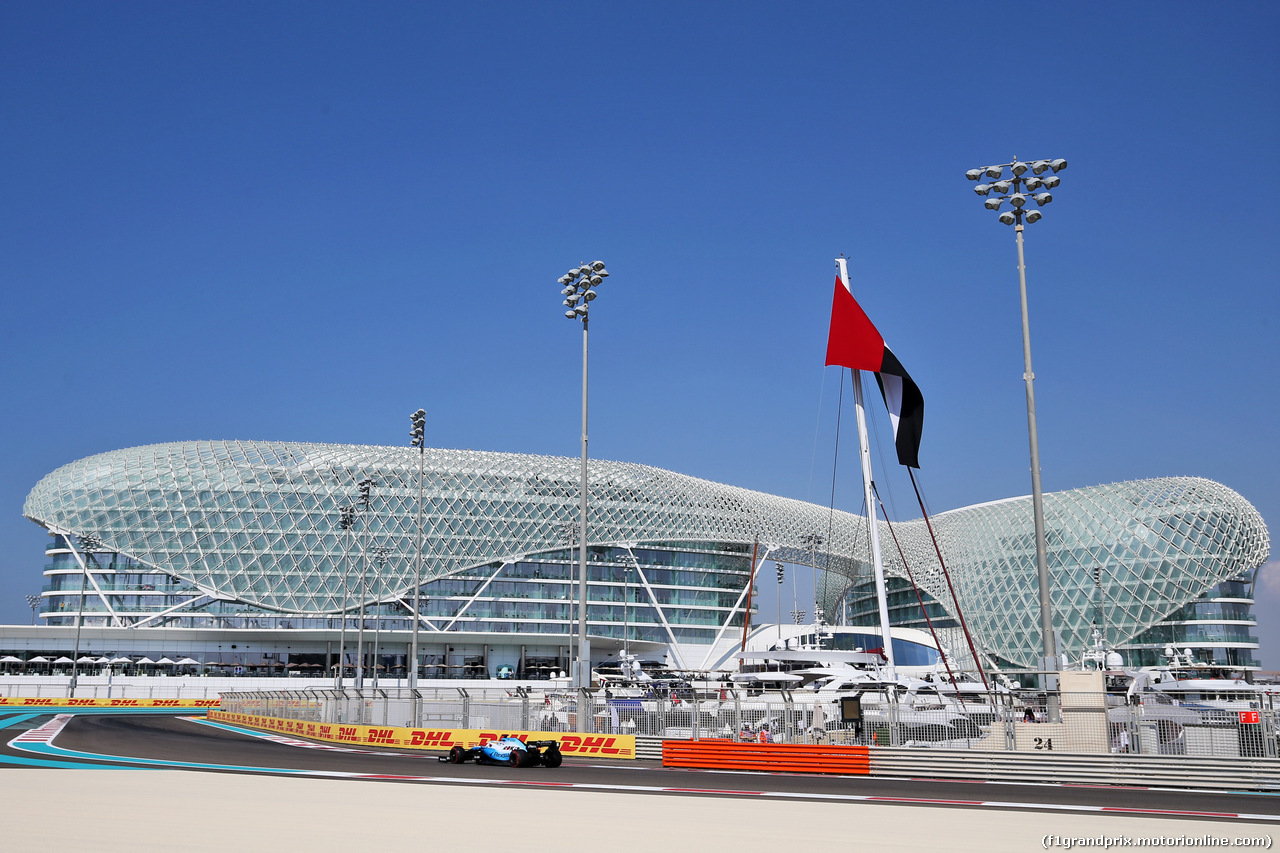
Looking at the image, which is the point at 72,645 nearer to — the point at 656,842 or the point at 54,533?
the point at 54,533

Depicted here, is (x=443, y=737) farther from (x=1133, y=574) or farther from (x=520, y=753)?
(x=1133, y=574)

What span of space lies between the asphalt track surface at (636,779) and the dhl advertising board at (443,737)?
79 cm

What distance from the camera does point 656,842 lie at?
12016mm

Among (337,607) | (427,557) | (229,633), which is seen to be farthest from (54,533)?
(427,557)

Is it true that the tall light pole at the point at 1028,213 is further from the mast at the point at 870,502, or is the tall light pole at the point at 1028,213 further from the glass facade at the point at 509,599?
the glass facade at the point at 509,599

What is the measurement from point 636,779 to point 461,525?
78.0m

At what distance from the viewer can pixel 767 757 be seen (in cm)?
2395

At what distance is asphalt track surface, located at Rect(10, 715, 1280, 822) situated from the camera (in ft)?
56.1

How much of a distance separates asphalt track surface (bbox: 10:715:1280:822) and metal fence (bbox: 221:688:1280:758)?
1.28 metres

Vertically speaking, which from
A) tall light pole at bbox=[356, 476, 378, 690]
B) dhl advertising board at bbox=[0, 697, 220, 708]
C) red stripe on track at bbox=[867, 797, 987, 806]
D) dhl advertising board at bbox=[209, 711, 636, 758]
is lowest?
dhl advertising board at bbox=[0, 697, 220, 708]

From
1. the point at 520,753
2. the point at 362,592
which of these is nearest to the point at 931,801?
the point at 520,753

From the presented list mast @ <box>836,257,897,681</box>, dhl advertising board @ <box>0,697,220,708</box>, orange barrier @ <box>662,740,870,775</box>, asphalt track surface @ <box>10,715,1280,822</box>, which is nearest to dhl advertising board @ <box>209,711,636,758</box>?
asphalt track surface @ <box>10,715,1280,822</box>

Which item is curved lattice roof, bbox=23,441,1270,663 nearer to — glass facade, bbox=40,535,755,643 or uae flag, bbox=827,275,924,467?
glass facade, bbox=40,535,755,643

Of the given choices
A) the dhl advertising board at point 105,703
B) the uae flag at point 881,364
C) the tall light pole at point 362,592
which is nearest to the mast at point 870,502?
the uae flag at point 881,364
